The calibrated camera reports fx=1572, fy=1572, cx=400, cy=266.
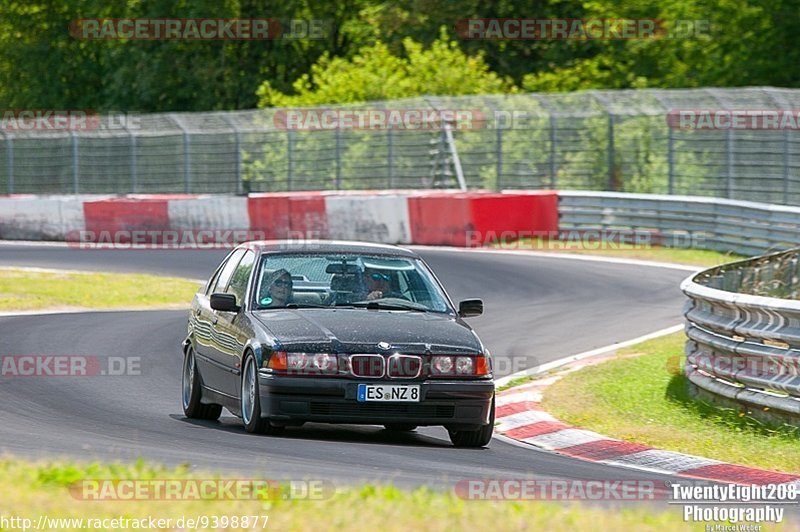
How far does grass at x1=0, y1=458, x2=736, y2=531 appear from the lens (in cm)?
614

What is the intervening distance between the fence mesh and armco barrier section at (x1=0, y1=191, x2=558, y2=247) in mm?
1464

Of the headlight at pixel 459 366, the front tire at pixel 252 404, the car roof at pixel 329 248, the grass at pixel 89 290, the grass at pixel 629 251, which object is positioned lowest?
the grass at pixel 629 251

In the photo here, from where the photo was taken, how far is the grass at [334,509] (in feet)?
20.1

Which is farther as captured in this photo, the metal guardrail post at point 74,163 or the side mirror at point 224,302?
the metal guardrail post at point 74,163

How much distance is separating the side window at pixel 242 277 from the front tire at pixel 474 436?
5.91 ft

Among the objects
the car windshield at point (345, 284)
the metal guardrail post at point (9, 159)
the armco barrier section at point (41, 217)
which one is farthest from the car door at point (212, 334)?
the metal guardrail post at point (9, 159)

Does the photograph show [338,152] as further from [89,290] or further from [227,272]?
[227,272]

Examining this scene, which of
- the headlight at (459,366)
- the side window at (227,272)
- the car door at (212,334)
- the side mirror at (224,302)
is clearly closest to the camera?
the headlight at (459,366)

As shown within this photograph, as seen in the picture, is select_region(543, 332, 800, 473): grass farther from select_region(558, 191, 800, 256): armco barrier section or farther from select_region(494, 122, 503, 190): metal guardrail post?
select_region(494, 122, 503, 190): metal guardrail post

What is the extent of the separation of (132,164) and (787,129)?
16.1 metres

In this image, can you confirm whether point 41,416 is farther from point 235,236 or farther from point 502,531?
point 235,236

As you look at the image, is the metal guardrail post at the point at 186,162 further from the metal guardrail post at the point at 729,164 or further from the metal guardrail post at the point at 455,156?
the metal guardrail post at the point at 729,164

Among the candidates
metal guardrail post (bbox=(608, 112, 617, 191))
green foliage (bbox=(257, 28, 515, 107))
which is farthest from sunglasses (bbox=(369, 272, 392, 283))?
green foliage (bbox=(257, 28, 515, 107))

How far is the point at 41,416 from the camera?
10945 mm
